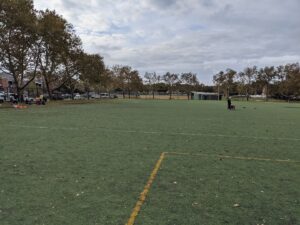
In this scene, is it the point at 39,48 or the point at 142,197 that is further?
the point at 39,48

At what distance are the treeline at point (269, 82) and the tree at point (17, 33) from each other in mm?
62351

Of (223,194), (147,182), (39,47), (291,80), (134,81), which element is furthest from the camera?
(134,81)

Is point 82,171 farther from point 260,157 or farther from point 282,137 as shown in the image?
point 282,137

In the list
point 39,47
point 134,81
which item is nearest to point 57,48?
point 39,47

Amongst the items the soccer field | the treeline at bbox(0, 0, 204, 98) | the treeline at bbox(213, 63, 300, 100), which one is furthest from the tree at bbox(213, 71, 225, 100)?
the soccer field

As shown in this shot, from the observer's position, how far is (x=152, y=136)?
11.7 metres

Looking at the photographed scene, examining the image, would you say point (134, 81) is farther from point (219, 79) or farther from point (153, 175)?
point (153, 175)

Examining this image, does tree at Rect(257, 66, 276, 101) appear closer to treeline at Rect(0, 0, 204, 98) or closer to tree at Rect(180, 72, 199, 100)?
→ tree at Rect(180, 72, 199, 100)

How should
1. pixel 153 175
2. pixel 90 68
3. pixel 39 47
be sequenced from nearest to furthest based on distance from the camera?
pixel 153 175 < pixel 39 47 < pixel 90 68

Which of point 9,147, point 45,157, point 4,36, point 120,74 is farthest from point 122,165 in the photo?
point 120,74

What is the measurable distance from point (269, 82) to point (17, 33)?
2807 inches

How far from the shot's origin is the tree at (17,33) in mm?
34156

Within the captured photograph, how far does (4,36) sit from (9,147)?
30.7 meters

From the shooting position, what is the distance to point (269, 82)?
89.1 metres
